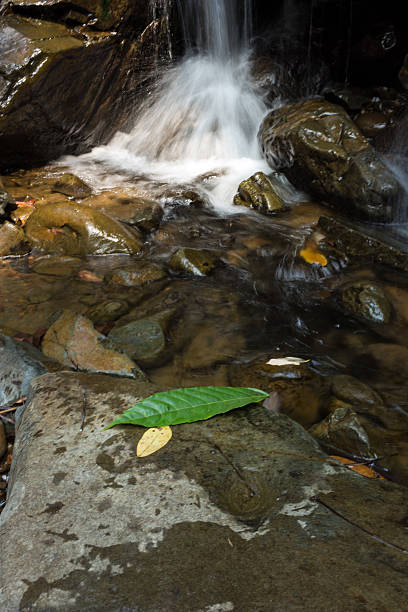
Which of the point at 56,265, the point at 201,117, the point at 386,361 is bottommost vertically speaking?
the point at 386,361

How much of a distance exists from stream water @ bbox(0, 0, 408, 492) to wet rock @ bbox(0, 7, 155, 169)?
379mm

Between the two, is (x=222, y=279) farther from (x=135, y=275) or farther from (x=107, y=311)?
(x=107, y=311)

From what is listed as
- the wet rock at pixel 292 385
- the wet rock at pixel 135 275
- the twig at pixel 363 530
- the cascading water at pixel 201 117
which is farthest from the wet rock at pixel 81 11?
the twig at pixel 363 530

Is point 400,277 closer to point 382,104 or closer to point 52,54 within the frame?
point 382,104

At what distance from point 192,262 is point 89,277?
3.63 ft

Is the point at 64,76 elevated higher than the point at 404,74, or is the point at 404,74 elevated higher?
the point at 64,76

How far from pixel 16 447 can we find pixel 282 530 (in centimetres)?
116

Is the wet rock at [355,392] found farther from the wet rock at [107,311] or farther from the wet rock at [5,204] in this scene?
the wet rock at [5,204]

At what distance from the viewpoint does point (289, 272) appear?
4.82 m

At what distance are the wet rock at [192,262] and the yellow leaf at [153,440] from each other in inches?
122

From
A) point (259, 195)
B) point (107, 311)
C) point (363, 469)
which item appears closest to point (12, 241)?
point (107, 311)

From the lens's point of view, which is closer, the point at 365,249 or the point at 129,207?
the point at 365,249

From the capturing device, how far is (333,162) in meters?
6.08

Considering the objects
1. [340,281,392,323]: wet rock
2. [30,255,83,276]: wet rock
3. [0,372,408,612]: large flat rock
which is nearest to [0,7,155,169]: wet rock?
[30,255,83,276]: wet rock
